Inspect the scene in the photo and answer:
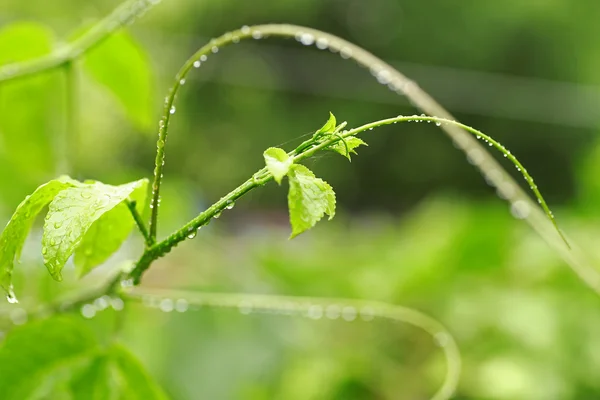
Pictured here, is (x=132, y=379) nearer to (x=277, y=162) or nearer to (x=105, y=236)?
(x=105, y=236)

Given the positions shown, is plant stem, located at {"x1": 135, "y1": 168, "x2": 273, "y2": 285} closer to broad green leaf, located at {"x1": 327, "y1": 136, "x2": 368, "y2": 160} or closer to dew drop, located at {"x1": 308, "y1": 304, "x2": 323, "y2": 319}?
broad green leaf, located at {"x1": 327, "y1": 136, "x2": 368, "y2": 160}

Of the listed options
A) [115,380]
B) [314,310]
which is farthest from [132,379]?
[314,310]

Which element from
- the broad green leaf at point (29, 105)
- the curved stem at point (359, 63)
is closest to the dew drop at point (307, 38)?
the curved stem at point (359, 63)

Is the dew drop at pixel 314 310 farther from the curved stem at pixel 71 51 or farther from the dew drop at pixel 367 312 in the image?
the curved stem at pixel 71 51

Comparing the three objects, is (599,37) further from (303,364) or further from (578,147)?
(303,364)

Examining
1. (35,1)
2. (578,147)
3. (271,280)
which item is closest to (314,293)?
(271,280)

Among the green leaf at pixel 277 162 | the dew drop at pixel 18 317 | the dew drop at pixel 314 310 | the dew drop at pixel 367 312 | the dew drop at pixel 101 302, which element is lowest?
the dew drop at pixel 18 317

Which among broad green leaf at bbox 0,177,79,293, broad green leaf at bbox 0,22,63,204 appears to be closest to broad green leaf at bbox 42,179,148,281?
broad green leaf at bbox 0,177,79,293
